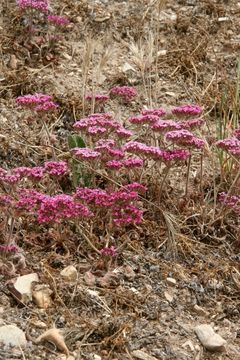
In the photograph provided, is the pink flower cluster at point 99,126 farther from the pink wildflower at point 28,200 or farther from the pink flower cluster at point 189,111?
the pink wildflower at point 28,200

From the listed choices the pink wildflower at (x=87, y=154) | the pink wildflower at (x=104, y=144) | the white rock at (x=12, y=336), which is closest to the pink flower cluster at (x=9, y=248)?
the white rock at (x=12, y=336)

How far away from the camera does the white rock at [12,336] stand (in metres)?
2.72

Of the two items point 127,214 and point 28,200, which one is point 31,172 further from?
point 127,214

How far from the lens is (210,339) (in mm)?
2984

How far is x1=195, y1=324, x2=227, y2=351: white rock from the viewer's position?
9.75ft

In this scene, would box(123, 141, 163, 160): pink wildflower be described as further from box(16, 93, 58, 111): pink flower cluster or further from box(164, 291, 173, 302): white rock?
box(164, 291, 173, 302): white rock

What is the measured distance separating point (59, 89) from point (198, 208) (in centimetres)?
163

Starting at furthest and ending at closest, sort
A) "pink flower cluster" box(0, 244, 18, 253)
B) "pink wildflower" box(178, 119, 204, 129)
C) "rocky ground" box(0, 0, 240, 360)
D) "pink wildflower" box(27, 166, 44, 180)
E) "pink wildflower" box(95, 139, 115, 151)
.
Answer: "pink wildflower" box(178, 119, 204, 129) < "pink wildflower" box(95, 139, 115, 151) < "pink wildflower" box(27, 166, 44, 180) < "pink flower cluster" box(0, 244, 18, 253) < "rocky ground" box(0, 0, 240, 360)

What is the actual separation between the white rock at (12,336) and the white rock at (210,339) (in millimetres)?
817

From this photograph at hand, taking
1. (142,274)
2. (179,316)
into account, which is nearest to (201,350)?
(179,316)

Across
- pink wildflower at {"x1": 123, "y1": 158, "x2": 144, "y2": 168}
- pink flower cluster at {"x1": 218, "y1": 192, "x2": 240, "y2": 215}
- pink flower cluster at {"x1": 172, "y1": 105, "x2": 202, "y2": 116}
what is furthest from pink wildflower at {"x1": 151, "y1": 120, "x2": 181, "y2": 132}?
pink flower cluster at {"x1": 218, "y1": 192, "x2": 240, "y2": 215}

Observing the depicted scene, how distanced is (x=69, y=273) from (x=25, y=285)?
0.24 m

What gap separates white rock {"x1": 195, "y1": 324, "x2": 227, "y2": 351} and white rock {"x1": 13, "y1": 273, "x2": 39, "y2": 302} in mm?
797

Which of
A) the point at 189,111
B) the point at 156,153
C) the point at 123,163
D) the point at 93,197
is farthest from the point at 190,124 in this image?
the point at 93,197
